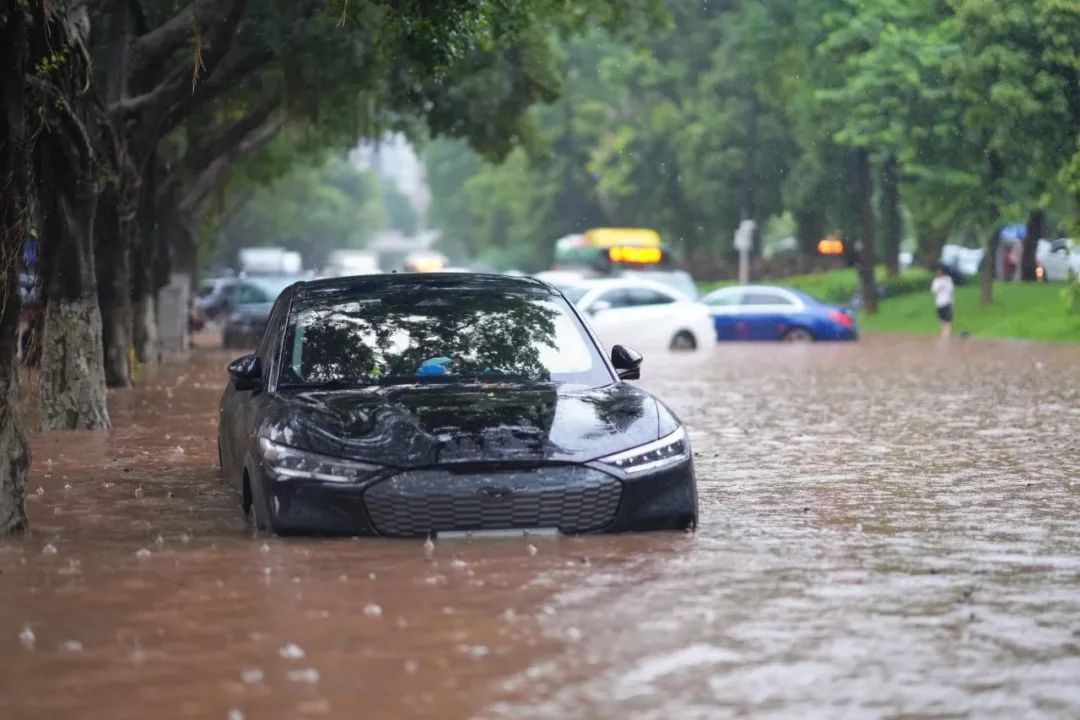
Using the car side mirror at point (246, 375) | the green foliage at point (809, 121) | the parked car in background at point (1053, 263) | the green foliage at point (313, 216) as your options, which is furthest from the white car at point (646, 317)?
the green foliage at point (313, 216)

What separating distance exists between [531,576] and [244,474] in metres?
2.54

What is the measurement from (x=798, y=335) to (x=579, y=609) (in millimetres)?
40426

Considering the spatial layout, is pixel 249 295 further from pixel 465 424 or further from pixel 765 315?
pixel 465 424

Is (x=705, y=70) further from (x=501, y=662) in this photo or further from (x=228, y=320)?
(x=501, y=662)

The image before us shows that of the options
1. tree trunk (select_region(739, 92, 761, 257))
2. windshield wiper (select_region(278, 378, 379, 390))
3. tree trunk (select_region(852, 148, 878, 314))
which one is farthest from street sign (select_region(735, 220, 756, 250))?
windshield wiper (select_region(278, 378, 379, 390))

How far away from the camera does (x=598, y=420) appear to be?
33.3 feet

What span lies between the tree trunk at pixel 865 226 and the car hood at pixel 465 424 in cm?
4815

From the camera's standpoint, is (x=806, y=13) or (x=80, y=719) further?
(x=806, y=13)

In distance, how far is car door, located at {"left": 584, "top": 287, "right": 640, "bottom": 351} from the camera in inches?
1644

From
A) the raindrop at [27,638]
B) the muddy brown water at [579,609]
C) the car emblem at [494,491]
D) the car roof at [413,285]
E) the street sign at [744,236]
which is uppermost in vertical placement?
the street sign at [744,236]

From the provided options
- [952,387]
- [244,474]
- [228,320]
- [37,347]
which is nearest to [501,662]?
[244,474]

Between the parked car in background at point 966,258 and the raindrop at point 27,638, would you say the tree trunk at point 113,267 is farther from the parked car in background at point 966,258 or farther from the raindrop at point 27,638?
the parked car in background at point 966,258

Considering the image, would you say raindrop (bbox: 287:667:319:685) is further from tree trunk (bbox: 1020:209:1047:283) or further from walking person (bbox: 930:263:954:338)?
tree trunk (bbox: 1020:209:1047:283)

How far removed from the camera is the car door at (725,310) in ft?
159
